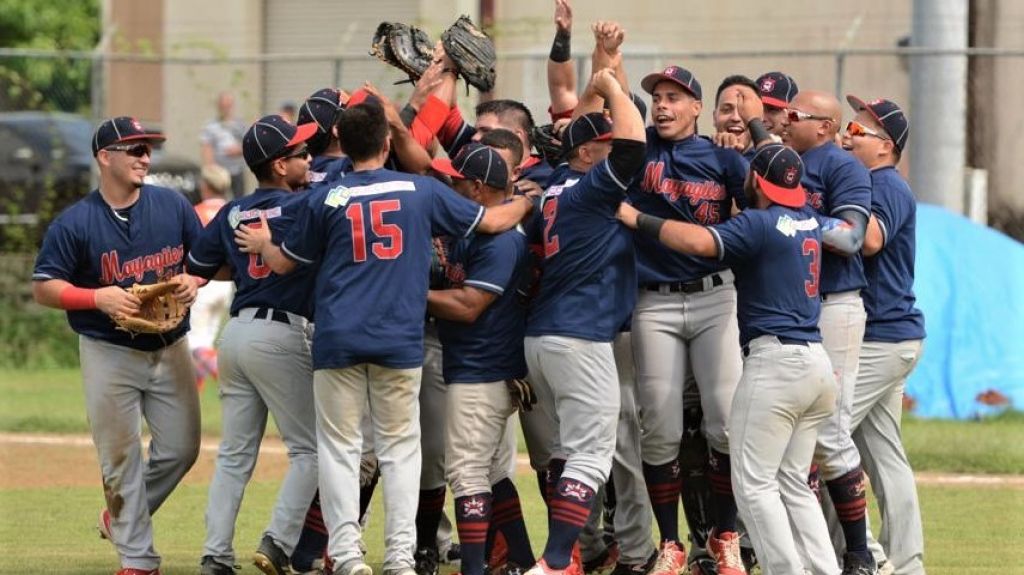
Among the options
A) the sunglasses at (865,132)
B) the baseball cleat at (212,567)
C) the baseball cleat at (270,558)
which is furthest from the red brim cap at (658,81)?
the baseball cleat at (212,567)

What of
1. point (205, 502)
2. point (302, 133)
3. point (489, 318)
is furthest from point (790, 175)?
point (205, 502)

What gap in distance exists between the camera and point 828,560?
7.34 metres

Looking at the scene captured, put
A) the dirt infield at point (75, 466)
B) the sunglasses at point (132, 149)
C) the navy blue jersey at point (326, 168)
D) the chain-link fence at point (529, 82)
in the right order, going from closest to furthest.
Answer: the sunglasses at point (132, 149) < the navy blue jersey at point (326, 168) < the dirt infield at point (75, 466) < the chain-link fence at point (529, 82)

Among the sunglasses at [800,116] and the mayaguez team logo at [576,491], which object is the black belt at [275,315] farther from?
the sunglasses at [800,116]

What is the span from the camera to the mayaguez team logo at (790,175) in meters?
7.36

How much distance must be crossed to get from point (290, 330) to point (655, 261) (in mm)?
1722

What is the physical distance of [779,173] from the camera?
736 centimetres

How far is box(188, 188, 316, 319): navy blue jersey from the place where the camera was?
7887mm

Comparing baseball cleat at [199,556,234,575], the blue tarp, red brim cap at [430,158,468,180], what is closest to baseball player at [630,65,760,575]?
red brim cap at [430,158,468,180]

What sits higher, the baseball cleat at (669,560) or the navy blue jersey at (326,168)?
the navy blue jersey at (326,168)

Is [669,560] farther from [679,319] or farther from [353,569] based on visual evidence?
[353,569]

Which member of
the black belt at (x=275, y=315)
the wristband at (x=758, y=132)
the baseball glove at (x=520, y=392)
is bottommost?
the baseball glove at (x=520, y=392)

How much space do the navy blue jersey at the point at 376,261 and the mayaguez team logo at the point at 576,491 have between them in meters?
0.84

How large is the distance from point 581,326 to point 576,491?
73 centimetres
